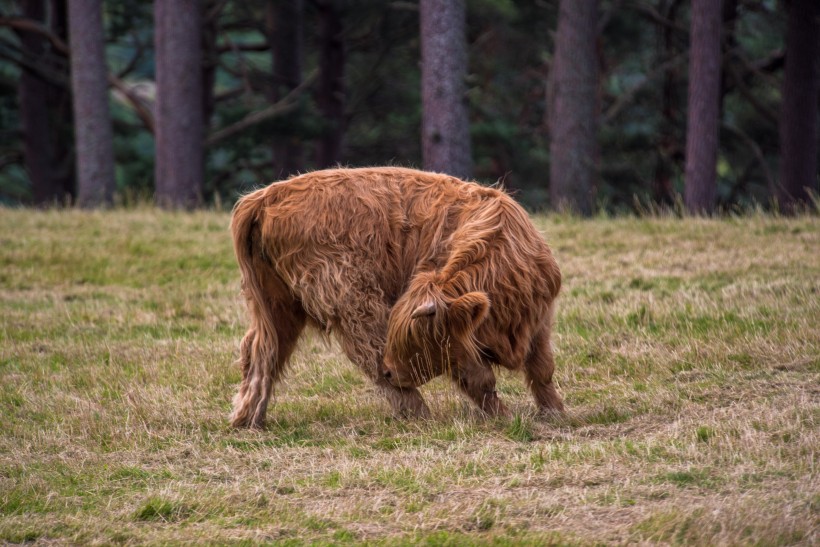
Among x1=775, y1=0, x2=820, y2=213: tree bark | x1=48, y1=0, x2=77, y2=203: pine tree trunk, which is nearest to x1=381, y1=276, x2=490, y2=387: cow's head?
x1=775, y1=0, x2=820, y2=213: tree bark

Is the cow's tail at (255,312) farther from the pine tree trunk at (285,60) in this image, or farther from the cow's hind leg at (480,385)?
the pine tree trunk at (285,60)

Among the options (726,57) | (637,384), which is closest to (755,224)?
(637,384)

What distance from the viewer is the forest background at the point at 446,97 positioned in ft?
56.1

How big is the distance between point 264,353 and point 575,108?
11.6 meters

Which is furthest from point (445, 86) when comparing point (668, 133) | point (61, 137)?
point (61, 137)

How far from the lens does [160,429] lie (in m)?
6.60

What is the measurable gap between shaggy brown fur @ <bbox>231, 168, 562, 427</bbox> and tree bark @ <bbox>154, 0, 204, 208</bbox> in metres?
11.5

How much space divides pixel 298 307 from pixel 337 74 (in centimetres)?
2010

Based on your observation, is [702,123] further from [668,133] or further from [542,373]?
[542,373]

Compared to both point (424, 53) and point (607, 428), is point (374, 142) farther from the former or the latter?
point (607, 428)

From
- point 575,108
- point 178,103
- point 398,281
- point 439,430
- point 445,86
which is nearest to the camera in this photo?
point 439,430

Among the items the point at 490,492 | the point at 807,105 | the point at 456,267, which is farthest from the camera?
the point at 807,105

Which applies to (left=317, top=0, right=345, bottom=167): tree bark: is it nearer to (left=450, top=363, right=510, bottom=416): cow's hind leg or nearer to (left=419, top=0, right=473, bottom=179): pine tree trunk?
(left=419, top=0, right=473, bottom=179): pine tree trunk

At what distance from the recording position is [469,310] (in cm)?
582
